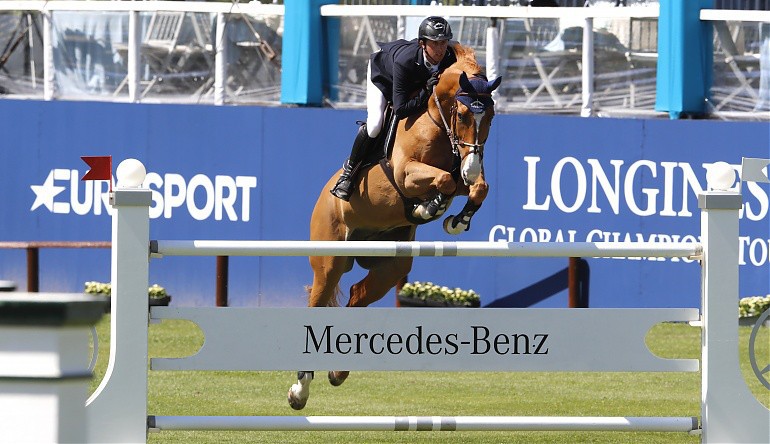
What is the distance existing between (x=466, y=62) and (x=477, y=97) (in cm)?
49

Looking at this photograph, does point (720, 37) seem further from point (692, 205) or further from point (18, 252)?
point (18, 252)

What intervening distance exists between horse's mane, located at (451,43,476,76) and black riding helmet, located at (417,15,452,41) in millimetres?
161

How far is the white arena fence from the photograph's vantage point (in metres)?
5.33

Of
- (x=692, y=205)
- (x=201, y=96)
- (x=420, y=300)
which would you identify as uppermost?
(x=201, y=96)

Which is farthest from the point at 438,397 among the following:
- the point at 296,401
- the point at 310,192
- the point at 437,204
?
the point at 310,192

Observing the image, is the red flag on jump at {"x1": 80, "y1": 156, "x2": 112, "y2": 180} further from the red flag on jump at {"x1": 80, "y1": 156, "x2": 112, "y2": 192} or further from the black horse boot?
the black horse boot

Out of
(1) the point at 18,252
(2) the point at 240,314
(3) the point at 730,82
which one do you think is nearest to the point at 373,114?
(2) the point at 240,314

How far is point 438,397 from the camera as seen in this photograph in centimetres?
905

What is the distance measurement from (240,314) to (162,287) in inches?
317

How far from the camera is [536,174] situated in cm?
1254


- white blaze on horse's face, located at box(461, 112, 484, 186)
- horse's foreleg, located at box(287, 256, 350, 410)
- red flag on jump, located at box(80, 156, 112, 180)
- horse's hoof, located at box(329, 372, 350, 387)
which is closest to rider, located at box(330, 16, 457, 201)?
horse's foreleg, located at box(287, 256, 350, 410)

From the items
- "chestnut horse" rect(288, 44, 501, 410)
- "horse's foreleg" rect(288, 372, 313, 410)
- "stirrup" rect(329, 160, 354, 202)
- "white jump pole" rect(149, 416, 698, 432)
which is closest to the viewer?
"white jump pole" rect(149, 416, 698, 432)

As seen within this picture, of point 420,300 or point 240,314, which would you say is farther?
point 420,300

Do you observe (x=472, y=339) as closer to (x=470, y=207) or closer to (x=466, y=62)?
(x=470, y=207)
